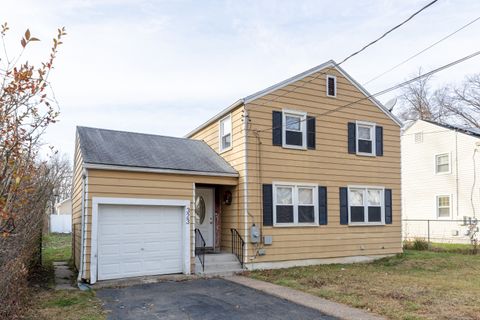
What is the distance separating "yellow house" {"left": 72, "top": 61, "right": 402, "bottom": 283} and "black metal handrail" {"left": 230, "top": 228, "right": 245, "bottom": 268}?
30 millimetres

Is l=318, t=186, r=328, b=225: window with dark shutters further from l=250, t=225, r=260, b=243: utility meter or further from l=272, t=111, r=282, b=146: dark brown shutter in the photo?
l=250, t=225, r=260, b=243: utility meter

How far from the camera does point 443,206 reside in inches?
842

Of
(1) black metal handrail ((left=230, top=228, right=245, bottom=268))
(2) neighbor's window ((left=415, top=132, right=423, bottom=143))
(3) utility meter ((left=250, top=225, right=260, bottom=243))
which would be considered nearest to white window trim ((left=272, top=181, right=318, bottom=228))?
(3) utility meter ((left=250, top=225, right=260, bottom=243))

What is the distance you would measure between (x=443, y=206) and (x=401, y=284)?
1364 centimetres

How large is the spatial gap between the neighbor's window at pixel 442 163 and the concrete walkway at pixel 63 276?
18481 mm

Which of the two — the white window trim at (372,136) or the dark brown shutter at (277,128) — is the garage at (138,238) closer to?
the dark brown shutter at (277,128)

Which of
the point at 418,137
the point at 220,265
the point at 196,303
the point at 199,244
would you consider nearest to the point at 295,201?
the point at 220,265

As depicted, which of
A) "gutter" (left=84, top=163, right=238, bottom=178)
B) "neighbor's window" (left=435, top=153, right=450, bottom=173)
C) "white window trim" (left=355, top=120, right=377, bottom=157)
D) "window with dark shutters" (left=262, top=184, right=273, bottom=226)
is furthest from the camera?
"neighbor's window" (left=435, top=153, right=450, bottom=173)

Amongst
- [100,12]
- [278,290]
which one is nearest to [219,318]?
[278,290]

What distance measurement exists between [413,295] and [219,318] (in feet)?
13.6

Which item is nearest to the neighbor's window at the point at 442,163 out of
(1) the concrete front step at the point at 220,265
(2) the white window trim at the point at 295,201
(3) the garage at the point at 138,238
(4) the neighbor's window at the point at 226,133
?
(2) the white window trim at the point at 295,201

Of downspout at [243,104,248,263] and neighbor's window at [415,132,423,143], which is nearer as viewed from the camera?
downspout at [243,104,248,263]

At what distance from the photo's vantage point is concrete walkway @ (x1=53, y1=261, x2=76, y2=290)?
31.5 ft

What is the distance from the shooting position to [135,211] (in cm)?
1062
